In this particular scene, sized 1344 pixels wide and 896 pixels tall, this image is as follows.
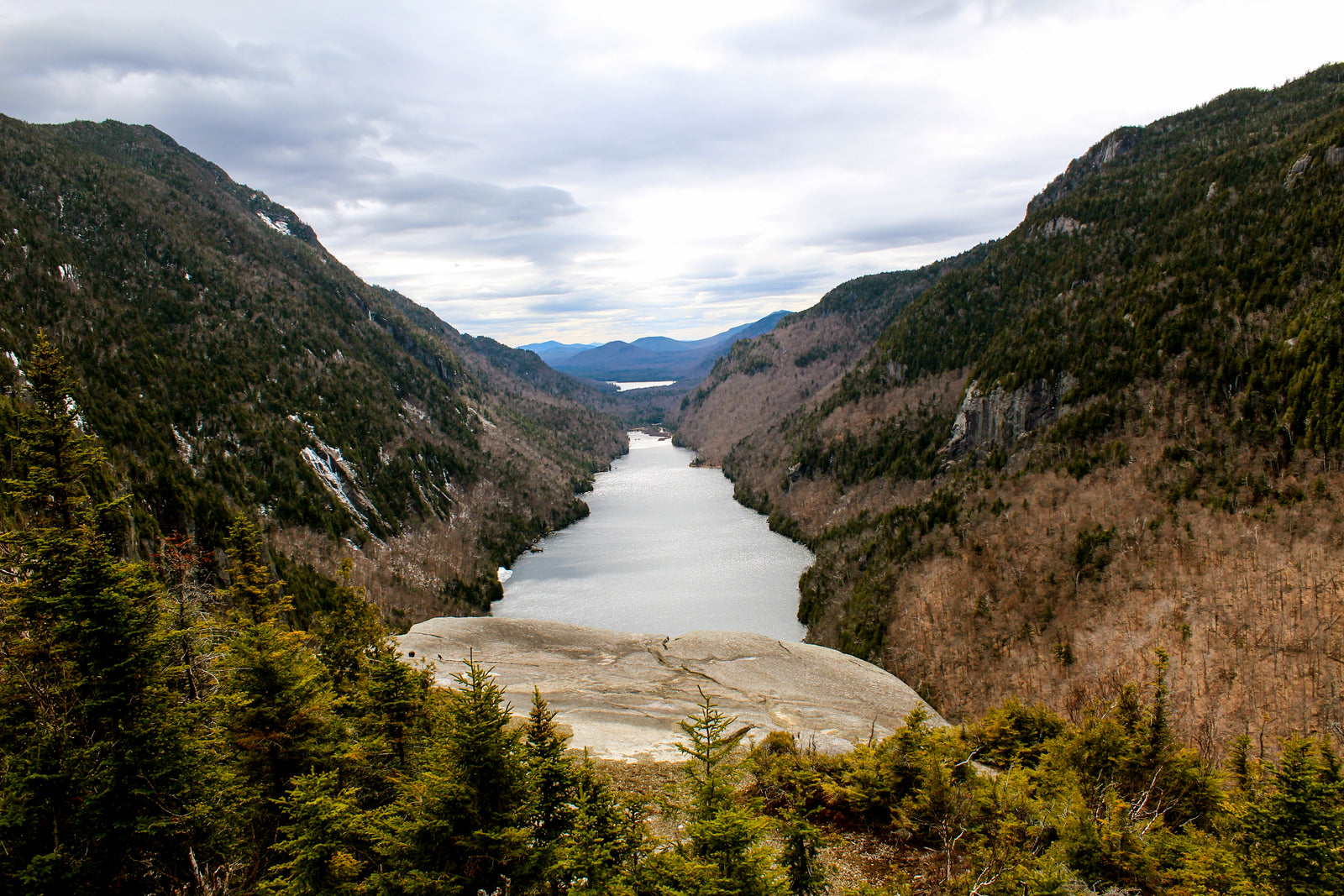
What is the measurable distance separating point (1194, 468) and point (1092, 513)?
25.5 ft

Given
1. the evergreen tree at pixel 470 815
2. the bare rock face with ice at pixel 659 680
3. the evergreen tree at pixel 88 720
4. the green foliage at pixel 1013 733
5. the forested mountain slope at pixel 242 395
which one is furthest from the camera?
the forested mountain slope at pixel 242 395

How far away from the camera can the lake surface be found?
70.2 meters

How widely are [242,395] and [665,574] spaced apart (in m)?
69.1

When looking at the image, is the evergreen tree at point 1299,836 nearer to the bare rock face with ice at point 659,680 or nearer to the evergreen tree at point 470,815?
the evergreen tree at point 470,815

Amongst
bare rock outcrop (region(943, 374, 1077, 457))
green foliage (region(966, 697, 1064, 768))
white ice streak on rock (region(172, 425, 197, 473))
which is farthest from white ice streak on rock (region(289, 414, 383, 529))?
green foliage (region(966, 697, 1064, 768))

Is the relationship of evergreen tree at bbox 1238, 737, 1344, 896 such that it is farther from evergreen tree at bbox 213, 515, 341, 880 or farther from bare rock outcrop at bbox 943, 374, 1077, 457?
bare rock outcrop at bbox 943, 374, 1077, 457

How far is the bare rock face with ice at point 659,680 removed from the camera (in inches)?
875

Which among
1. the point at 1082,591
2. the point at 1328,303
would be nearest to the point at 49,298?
the point at 1082,591

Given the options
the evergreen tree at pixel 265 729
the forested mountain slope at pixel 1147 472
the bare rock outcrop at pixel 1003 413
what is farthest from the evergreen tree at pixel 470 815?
the bare rock outcrop at pixel 1003 413

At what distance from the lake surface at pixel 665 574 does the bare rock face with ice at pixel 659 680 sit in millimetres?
19358

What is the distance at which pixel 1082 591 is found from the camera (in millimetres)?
46906

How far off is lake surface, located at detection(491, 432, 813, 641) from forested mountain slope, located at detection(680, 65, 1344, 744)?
6.85 meters

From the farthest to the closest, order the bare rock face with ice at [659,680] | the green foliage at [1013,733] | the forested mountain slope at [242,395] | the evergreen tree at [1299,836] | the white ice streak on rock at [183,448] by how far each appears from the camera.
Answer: the white ice streak on rock at [183,448] → the forested mountain slope at [242,395] → the bare rock face with ice at [659,680] → the green foliage at [1013,733] → the evergreen tree at [1299,836]

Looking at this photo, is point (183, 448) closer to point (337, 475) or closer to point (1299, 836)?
point (337, 475)
